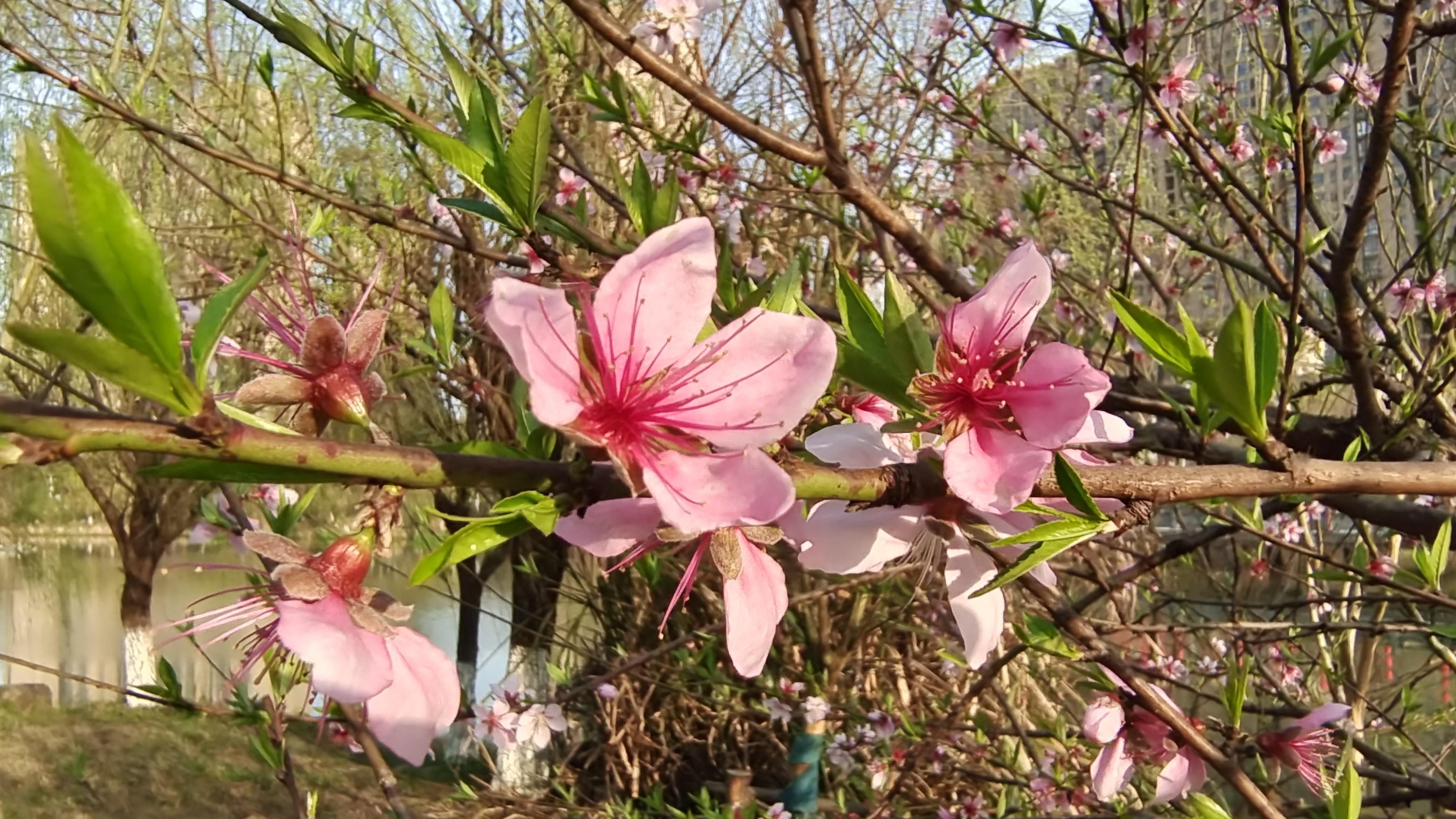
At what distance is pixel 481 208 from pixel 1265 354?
62 centimetres

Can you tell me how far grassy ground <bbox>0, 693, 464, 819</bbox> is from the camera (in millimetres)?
5586

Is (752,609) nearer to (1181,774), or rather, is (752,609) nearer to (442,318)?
(442,318)

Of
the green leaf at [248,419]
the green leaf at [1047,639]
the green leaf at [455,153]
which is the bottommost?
the green leaf at [1047,639]

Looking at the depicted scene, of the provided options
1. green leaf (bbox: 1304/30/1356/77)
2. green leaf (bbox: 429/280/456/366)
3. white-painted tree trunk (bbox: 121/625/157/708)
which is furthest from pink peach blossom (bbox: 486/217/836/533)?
white-painted tree trunk (bbox: 121/625/157/708)

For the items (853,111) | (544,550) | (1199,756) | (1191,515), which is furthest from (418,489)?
(1191,515)

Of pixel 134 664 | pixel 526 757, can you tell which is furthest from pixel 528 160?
pixel 134 664

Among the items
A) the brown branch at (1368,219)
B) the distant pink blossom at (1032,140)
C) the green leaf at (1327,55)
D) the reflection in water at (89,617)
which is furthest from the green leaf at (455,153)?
the reflection in water at (89,617)

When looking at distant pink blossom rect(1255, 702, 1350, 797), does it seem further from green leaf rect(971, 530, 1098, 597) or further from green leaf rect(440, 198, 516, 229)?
green leaf rect(440, 198, 516, 229)

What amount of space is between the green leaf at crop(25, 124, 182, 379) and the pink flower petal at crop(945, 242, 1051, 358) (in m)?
0.44

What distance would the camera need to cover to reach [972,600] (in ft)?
2.38

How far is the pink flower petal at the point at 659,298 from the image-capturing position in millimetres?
580

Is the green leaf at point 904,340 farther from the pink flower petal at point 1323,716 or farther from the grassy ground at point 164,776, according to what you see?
the grassy ground at point 164,776

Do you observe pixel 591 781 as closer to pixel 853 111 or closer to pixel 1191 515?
pixel 853 111

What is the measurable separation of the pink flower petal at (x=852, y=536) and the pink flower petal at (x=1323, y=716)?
0.60 m
